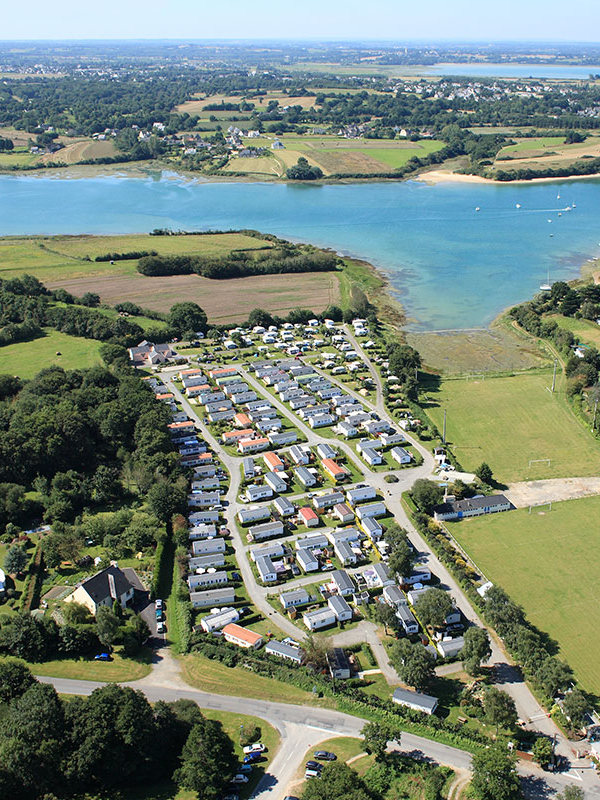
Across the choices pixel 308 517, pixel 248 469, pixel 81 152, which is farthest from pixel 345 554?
pixel 81 152

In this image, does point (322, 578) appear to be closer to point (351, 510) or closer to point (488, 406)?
point (351, 510)

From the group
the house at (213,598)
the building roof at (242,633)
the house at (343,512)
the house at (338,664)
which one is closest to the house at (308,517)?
the house at (343,512)

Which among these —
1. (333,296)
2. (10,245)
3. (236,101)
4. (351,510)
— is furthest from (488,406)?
(236,101)

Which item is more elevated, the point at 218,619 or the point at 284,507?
the point at 284,507

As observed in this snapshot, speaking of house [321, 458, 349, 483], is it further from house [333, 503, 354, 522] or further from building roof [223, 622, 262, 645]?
building roof [223, 622, 262, 645]

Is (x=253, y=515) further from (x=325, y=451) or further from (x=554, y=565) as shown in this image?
(x=554, y=565)

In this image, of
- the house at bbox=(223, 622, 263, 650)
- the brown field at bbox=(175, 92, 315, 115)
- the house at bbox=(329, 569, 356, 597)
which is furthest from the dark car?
the brown field at bbox=(175, 92, 315, 115)

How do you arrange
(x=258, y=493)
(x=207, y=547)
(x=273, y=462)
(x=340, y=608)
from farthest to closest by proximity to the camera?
1. (x=273, y=462)
2. (x=258, y=493)
3. (x=207, y=547)
4. (x=340, y=608)
